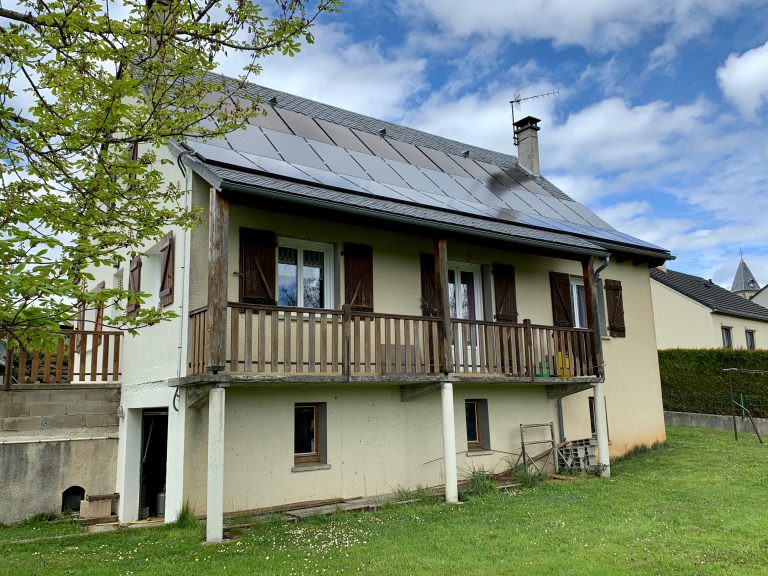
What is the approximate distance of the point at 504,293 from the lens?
43.0 feet

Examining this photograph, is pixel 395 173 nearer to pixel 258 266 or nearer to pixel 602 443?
pixel 258 266

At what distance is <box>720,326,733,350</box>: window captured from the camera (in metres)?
26.4

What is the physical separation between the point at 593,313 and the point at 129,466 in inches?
370

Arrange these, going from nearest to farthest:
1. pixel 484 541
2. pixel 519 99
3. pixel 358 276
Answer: pixel 484 541
pixel 358 276
pixel 519 99

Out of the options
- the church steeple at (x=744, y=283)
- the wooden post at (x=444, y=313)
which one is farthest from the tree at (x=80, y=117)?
the church steeple at (x=744, y=283)

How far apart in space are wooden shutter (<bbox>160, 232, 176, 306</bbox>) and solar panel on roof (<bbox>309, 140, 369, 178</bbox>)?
3.72 meters

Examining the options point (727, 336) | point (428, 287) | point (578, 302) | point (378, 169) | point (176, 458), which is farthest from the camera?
point (727, 336)

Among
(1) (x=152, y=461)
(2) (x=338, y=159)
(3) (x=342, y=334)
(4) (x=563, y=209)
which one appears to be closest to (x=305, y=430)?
(3) (x=342, y=334)

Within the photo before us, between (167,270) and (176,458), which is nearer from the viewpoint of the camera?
(176,458)

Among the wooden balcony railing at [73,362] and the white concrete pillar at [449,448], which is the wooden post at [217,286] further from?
the wooden balcony railing at [73,362]

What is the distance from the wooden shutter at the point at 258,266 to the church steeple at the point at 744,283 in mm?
58975

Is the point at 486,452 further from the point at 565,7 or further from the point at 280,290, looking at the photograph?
the point at 565,7

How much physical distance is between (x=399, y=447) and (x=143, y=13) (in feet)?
26.3

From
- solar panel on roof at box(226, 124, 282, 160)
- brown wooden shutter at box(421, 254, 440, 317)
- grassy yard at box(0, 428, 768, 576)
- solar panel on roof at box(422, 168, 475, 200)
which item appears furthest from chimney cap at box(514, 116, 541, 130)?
grassy yard at box(0, 428, 768, 576)
